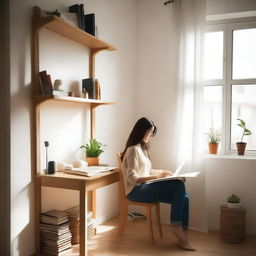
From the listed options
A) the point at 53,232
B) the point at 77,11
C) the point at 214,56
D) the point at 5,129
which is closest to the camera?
the point at 5,129

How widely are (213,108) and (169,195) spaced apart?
1347 millimetres

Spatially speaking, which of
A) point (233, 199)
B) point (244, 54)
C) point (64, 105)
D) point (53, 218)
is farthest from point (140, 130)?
point (244, 54)

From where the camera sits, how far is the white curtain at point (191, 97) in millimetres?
3391

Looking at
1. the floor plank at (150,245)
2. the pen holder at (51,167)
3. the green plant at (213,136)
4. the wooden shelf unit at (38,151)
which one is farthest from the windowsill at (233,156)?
the pen holder at (51,167)

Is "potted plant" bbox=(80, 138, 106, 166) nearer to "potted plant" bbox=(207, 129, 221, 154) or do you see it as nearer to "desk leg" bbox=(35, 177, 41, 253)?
"desk leg" bbox=(35, 177, 41, 253)

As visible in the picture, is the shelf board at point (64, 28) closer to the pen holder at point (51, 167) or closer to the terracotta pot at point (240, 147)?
the pen holder at point (51, 167)

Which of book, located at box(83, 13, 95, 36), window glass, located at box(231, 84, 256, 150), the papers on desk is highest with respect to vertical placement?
book, located at box(83, 13, 95, 36)

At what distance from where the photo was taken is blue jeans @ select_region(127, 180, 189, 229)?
2.83 meters

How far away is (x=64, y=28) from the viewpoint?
2.64m

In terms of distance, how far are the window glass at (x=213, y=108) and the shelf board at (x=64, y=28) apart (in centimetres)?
136

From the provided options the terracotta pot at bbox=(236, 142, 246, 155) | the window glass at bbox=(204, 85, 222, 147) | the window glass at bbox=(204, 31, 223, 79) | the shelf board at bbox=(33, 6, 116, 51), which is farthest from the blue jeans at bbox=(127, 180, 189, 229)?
the window glass at bbox=(204, 31, 223, 79)

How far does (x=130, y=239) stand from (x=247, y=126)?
1.79m

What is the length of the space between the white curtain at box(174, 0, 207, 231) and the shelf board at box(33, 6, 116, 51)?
0.88 metres

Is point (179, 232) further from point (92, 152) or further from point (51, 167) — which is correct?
point (51, 167)
